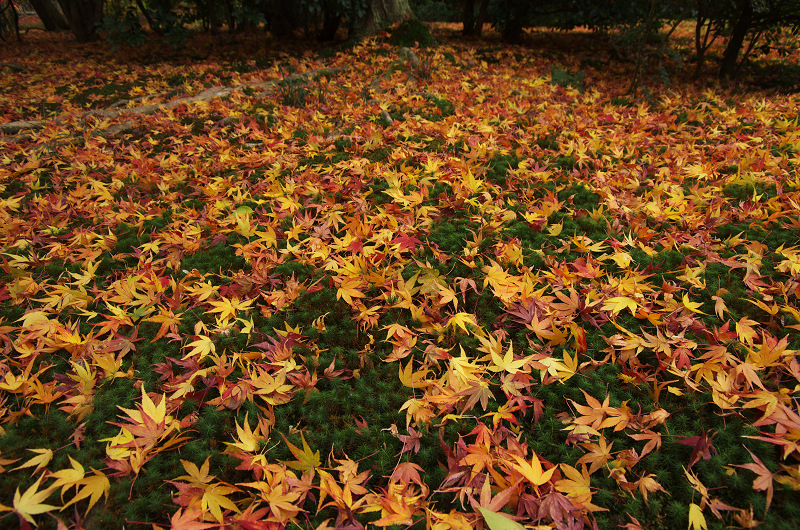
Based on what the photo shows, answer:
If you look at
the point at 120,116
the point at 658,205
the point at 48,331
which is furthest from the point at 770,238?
the point at 120,116

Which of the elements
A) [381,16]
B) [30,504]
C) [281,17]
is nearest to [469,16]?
[381,16]

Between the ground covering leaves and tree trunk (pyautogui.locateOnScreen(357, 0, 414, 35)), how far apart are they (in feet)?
16.9

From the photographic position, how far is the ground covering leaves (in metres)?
1.26

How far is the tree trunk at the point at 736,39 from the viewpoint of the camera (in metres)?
5.57

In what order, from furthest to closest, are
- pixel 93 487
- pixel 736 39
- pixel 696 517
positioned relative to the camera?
pixel 736 39
pixel 93 487
pixel 696 517

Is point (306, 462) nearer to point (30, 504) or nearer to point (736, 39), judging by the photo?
point (30, 504)

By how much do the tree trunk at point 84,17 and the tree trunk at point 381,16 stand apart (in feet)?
22.8

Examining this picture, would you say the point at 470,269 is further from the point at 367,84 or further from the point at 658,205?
the point at 367,84

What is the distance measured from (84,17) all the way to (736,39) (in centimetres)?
1375

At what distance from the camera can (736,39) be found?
230 inches

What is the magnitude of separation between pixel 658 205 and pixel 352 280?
2050 millimetres

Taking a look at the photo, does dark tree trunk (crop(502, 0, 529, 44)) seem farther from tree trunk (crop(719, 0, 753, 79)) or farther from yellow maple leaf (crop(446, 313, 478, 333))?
yellow maple leaf (crop(446, 313, 478, 333))

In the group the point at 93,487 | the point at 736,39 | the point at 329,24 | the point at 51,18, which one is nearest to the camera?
the point at 93,487

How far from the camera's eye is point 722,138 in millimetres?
3521
